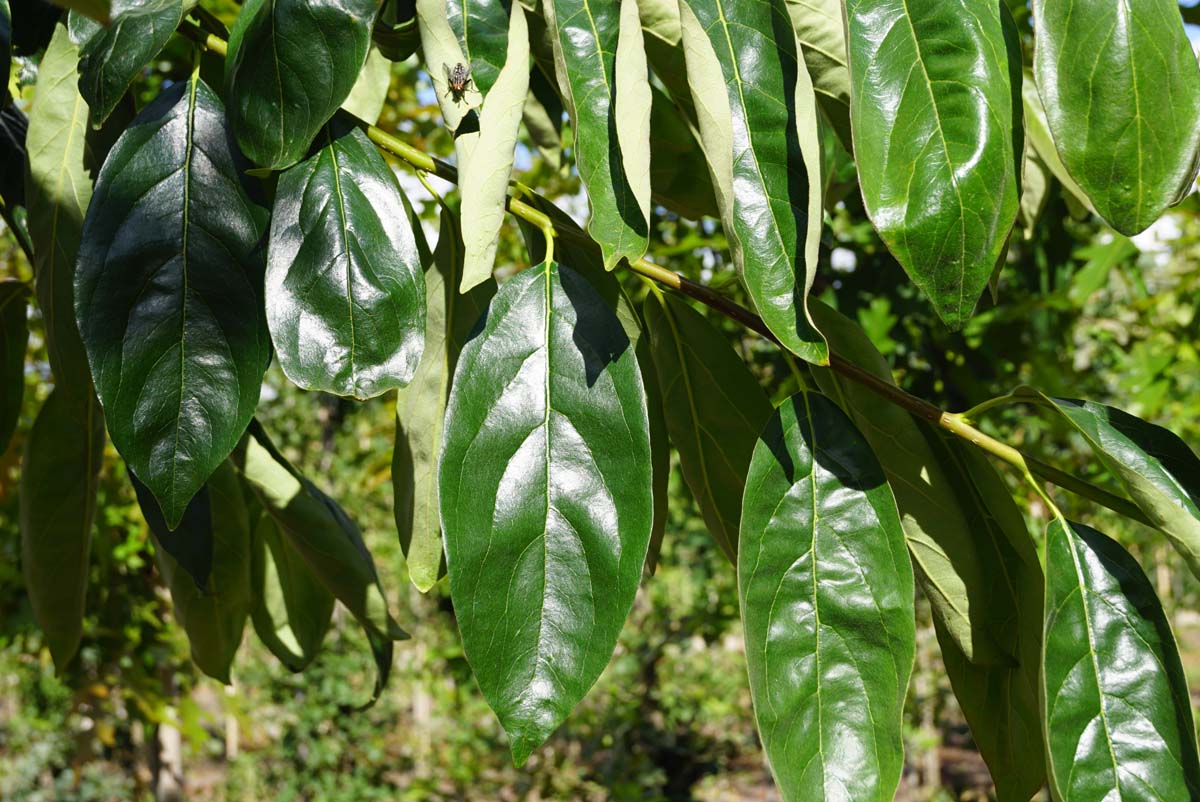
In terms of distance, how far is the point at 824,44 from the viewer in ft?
1.83

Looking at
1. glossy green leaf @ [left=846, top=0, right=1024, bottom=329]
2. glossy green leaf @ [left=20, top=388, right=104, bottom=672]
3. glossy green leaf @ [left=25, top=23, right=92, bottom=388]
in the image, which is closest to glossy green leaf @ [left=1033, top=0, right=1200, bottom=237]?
glossy green leaf @ [left=846, top=0, right=1024, bottom=329]

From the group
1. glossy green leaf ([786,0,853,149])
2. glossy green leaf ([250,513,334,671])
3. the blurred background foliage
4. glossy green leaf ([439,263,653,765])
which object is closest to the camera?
glossy green leaf ([439,263,653,765])

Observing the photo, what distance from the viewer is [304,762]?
15.5ft

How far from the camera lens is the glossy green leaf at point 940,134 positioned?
0.43 m

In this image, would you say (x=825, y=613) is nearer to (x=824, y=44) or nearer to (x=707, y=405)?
(x=707, y=405)

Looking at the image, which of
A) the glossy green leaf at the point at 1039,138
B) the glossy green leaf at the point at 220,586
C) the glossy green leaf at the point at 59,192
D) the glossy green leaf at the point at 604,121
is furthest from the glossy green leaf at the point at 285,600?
the glossy green leaf at the point at 1039,138

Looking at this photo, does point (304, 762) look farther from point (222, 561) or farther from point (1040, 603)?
point (1040, 603)

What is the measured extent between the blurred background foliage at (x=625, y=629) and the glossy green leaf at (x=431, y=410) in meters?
0.15

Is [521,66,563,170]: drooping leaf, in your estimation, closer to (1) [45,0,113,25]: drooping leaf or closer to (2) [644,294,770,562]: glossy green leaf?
(2) [644,294,770,562]: glossy green leaf

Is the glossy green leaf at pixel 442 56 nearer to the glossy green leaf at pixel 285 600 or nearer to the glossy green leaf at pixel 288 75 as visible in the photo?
the glossy green leaf at pixel 288 75

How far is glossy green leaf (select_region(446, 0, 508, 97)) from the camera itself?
57cm

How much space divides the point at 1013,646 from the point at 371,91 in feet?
1.79

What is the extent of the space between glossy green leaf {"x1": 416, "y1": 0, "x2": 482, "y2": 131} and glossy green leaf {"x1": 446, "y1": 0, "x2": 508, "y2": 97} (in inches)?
0.9

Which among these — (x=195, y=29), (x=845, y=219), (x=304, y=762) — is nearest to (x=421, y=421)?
(x=195, y=29)
